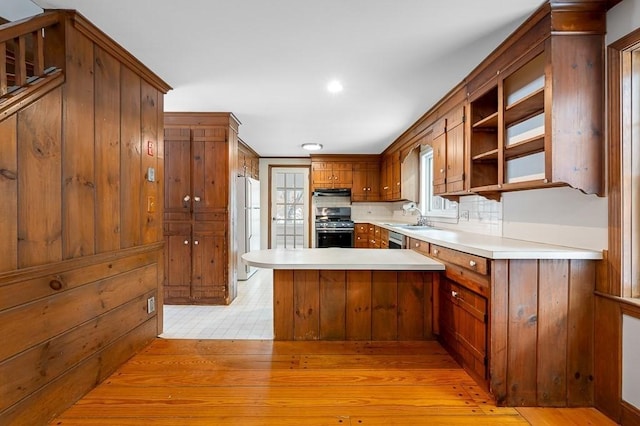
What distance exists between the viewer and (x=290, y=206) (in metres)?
6.29

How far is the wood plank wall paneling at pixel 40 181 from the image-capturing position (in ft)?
4.76

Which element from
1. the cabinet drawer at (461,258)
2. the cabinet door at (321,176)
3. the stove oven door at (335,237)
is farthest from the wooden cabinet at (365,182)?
the cabinet drawer at (461,258)

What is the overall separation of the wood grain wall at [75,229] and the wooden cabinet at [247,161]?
2.33 metres

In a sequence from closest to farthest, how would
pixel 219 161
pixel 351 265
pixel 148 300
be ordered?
1. pixel 351 265
2. pixel 148 300
3. pixel 219 161

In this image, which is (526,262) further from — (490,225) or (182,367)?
(182,367)

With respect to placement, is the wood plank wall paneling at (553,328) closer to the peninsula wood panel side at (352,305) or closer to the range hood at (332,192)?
the peninsula wood panel side at (352,305)

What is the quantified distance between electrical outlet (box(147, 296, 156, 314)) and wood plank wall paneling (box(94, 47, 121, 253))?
0.64m

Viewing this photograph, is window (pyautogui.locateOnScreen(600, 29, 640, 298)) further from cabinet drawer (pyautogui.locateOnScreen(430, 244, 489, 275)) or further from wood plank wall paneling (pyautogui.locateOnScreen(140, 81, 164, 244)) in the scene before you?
wood plank wall paneling (pyautogui.locateOnScreen(140, 81, 164, 244))

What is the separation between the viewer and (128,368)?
2.11 m

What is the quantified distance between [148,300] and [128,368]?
1.74 feet

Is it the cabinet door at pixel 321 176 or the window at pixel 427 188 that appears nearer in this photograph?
the window at pixel 427 188

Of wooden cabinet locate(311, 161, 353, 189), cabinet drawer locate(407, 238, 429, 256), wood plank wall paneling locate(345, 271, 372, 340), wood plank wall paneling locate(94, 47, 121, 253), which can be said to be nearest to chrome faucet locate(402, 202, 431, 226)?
cabinet drawer locate(407, 238, 429, 256)

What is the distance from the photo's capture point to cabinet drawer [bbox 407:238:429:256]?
2654 mm

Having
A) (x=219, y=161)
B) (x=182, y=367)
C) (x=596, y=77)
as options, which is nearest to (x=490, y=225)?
(x=596, y=77)
